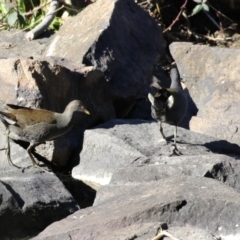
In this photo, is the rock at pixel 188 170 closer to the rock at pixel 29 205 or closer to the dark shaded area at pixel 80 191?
the rock at pixel 29 205

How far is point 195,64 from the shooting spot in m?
7.93

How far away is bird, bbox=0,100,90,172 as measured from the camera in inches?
243

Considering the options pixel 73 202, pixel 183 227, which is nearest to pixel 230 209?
pixel 183 227

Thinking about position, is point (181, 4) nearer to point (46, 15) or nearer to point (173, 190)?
point (46, 15)

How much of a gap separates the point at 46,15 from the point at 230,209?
4809mm

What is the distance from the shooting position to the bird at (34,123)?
6.18 m

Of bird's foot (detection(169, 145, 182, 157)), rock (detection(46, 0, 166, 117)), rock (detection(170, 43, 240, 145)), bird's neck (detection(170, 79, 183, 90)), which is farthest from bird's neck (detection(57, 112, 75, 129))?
rock (detection(170, 43, 240, 145))

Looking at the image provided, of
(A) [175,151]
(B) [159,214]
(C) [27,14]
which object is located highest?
(B) [159,214]

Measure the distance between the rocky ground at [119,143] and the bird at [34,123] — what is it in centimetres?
18

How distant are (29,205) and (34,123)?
3.33 feet

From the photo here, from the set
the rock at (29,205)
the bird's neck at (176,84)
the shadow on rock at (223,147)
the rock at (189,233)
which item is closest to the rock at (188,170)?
the rock at (29,205)

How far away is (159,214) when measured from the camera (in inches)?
173

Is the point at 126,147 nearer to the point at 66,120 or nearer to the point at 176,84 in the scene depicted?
the point at 66,120

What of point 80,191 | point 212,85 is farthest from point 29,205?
point 212,85
